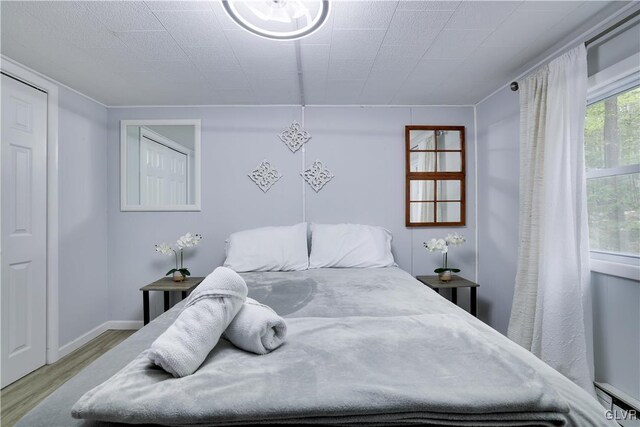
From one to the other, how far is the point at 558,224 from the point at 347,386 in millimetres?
1895

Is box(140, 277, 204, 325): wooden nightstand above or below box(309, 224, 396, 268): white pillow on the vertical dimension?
below

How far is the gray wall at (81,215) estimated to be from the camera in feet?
8.83

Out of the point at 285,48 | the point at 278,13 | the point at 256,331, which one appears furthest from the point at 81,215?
the point at 256,331

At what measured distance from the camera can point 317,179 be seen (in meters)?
3.21

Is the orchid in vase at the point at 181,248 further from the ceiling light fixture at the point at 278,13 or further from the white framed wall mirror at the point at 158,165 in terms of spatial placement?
the ceiling light fixture at the point at 278,13

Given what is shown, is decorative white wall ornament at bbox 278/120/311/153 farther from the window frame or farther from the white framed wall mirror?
the window frame

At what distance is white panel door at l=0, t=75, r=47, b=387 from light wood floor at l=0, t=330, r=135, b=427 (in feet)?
0.30

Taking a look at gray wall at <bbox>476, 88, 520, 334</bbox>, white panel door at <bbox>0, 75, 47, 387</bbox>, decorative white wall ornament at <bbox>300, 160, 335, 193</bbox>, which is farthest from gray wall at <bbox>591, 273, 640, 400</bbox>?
white panel door at <bbox>0, 75, 47, 387</bbox>

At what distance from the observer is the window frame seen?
1715 millimetres

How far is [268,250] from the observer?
269 centimetres

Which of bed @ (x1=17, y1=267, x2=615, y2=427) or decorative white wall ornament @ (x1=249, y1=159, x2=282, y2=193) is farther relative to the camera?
decorative white wall ornament @ (x1=249, y1=159, x2=282, y2=193)

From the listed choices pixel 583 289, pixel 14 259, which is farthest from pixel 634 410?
pixel 14 259

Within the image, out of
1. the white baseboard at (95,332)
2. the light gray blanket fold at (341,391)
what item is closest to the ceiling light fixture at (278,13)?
the light gray blanket fold at (341,391)

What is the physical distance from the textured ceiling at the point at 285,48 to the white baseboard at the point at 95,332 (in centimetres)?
223
